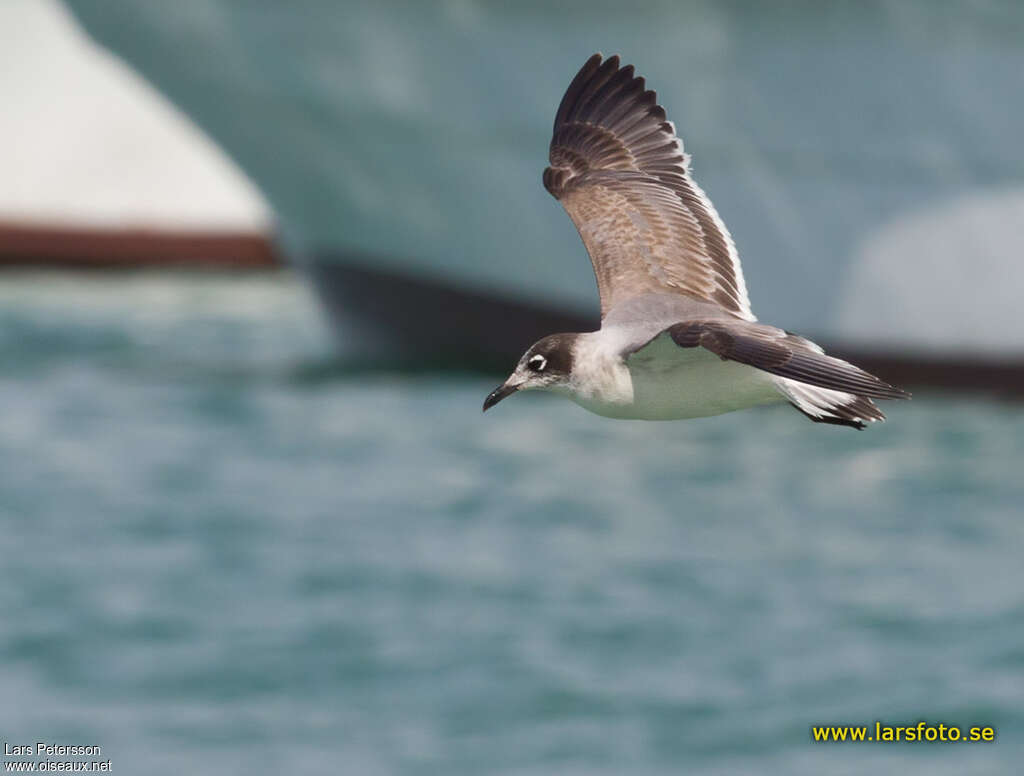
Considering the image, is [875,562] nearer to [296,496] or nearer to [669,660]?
[669,660]

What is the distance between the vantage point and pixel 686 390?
20.3ft

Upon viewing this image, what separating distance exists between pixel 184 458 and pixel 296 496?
211 centimetres

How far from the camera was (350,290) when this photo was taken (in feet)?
75.2

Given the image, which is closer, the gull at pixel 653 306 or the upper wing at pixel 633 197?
the gull at pixel 653 306

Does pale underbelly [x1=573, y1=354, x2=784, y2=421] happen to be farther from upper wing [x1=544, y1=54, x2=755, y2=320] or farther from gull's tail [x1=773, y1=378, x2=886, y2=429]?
upper wing [x1=544, y1=54, x2=755, y2=320]

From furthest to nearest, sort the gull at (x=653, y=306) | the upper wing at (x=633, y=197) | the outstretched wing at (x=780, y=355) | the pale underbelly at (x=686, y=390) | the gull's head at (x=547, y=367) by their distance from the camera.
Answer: the upper wing at (x=633, y=197) → the gull's head at (x=547, y=367) → the pale underbelly at (x=686, y=390) → the gull at (x=653, y=306) → the outstretched wing at (x=780, y=355)

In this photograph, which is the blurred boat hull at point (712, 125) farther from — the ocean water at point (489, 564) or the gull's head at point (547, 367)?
the gull's head at point (547, 367)

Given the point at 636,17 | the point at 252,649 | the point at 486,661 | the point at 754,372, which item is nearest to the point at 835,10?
the point at 636,17

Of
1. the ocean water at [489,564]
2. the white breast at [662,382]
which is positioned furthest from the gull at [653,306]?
the ocean water at [489,564]

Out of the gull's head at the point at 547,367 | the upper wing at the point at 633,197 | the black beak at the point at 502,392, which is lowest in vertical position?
the black beak at the point at 502,392

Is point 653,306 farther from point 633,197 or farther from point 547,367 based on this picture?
point 633,197

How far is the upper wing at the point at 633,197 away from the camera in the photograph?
7.58 m

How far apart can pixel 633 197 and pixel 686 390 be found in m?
2.01

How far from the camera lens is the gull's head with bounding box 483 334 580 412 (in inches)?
247
